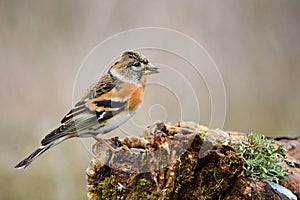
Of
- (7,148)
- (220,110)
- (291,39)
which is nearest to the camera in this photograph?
(220,110)

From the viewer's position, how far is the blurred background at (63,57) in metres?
5.47

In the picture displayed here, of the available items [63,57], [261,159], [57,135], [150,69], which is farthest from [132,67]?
[63,57]

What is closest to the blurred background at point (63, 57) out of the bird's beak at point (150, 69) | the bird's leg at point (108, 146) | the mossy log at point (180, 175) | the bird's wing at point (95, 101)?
the bird's wing at point (95, 101)

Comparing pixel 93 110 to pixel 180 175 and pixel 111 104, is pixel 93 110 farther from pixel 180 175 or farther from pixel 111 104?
pixel 180 175

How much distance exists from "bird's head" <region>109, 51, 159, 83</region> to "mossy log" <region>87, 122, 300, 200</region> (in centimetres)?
51

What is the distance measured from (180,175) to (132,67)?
2.65 feet

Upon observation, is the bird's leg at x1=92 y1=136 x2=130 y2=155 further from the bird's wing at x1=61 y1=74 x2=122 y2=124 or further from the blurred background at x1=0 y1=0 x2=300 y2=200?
the blurred background at x1=0 y1=0 x2=300 y2=200

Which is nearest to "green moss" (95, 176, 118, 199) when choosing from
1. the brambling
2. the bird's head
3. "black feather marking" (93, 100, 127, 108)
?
the brambling

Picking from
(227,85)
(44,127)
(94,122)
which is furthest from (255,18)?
(94,122)

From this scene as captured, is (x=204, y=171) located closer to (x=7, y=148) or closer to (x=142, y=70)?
(x=142, y=70)

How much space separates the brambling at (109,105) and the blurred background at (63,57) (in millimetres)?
2533

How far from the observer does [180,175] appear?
2.52 m

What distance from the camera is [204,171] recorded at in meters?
2.55

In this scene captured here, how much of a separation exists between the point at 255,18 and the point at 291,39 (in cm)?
59
